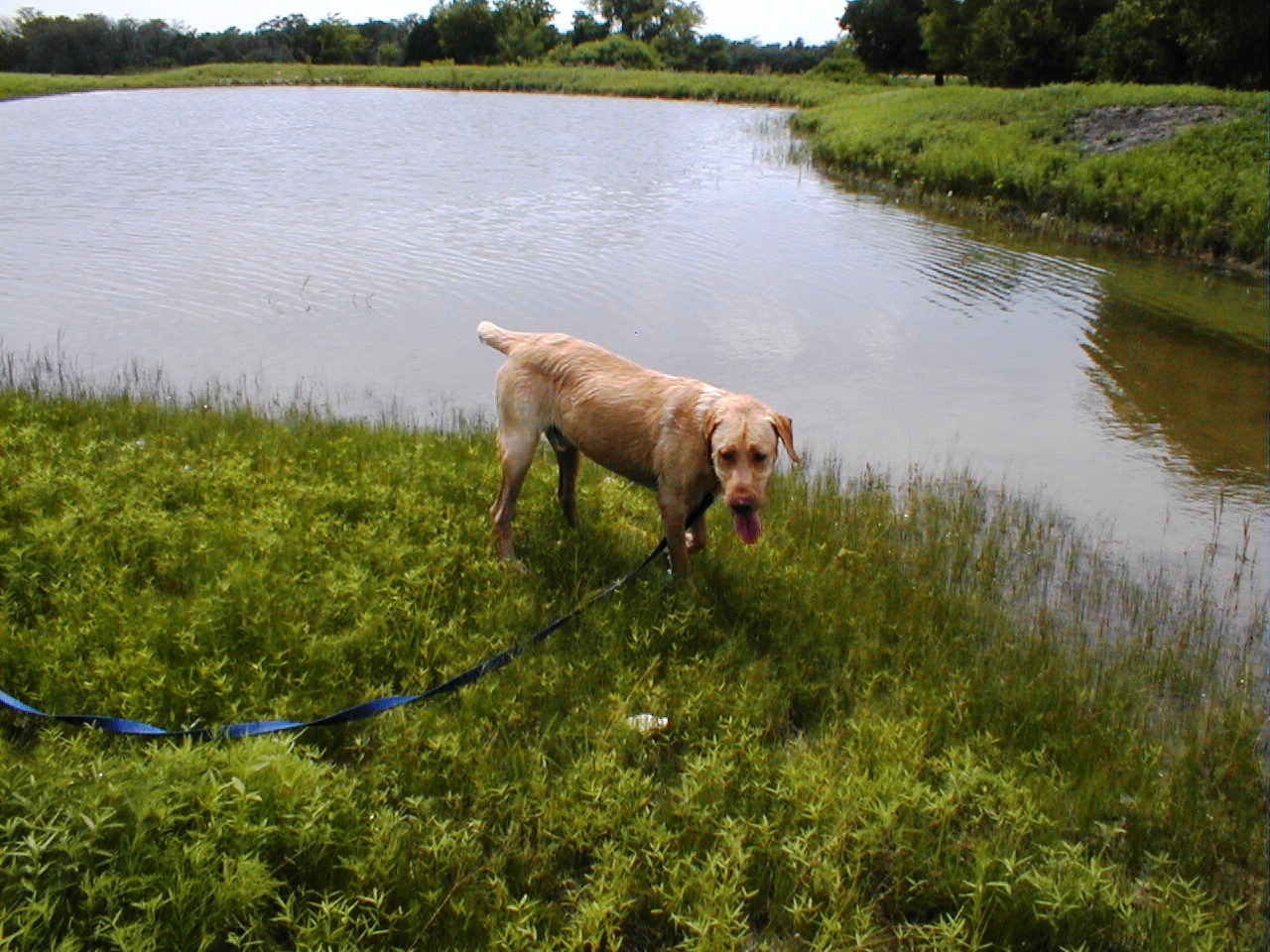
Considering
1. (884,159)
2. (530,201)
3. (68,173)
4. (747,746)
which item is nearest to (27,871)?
(747,746)

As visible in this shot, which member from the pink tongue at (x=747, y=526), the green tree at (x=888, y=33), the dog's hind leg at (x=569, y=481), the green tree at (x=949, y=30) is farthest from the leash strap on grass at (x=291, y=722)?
the green tree at (x=888, y=33)

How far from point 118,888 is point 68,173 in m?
24.3

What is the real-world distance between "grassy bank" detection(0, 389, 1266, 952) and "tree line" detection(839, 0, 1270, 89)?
114ft

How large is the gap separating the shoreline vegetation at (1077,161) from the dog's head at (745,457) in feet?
54.6

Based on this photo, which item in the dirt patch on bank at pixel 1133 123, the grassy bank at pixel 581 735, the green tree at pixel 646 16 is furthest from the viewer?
the green tree at pixel 646 16

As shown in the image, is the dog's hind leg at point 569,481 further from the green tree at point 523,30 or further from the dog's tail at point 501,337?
the green tree at point 523,30


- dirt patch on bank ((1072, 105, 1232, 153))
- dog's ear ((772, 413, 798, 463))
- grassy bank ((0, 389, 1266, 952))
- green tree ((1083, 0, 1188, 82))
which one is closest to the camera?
grassy bank ((0, 389, 1266, 952))

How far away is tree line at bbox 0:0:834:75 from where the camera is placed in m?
84.2

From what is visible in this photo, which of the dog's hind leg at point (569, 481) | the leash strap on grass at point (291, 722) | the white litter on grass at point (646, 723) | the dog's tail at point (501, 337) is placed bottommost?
the white litter on grass at point (646, 723)

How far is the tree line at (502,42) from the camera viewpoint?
84.2m

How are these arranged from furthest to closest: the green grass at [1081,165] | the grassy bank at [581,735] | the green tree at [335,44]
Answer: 1. the green tree at [335,44]
2. the green grass at [1081,165]
3. the grassy bank at [581,735]

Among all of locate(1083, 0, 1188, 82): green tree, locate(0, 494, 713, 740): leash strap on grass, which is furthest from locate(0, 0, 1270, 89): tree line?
locate(0, 494, 713, 740): leash strap on grass

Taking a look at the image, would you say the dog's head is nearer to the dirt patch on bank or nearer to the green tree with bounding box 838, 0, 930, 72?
the dirt patch on bank

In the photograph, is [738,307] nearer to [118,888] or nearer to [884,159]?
[118,888]
